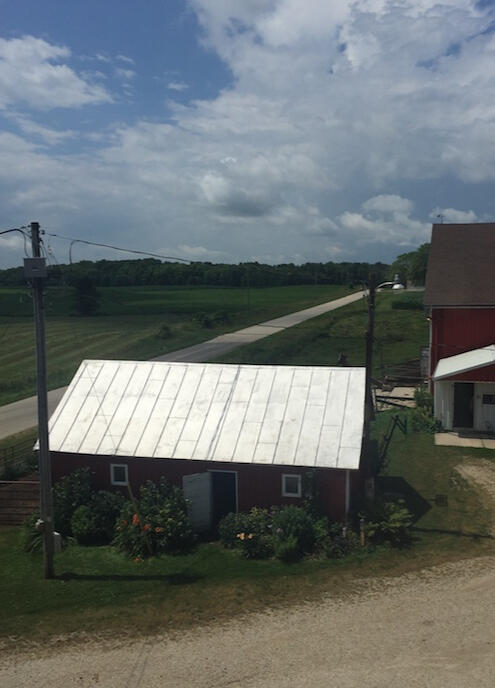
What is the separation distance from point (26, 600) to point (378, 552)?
362 inches

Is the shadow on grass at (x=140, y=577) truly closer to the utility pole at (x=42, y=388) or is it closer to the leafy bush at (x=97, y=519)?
the utility pole at (x=42, y=388)

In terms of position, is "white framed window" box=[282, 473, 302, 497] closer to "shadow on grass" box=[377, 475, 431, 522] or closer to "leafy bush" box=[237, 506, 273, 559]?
"leafy bush" box=[237, 506, 273, 559]

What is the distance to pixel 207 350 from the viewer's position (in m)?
53.0

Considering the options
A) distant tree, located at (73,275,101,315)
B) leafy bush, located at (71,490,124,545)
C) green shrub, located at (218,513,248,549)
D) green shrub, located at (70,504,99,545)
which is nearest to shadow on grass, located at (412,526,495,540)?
green shrub, located at (218,513,248,549)

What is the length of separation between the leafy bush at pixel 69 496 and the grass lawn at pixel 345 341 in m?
A: 25.9

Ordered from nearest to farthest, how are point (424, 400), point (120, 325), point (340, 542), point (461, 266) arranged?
point (340, 542), point (424, 400), point (461, 266), point (120, 325)

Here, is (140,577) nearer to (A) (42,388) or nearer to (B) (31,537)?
(B) (31,537)

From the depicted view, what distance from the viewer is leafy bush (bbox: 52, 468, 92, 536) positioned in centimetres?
1798

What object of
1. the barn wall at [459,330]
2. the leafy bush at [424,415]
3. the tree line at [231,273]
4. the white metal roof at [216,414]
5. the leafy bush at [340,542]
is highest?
the tree line at [231,273]

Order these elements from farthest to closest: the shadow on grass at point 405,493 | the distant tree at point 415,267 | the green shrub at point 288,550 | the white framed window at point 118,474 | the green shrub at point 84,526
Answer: the distant tree at point 415,267, the shadow on grass at point 405,493, the white framed window at point 118,474, the green shrub at point 84,526, the green shrub at point 288,550

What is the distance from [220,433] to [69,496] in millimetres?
5034

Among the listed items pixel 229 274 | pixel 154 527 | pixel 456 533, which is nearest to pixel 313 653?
pixel 154 527

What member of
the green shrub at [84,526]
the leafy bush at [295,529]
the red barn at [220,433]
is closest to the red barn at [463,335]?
the red barn at [220,433]

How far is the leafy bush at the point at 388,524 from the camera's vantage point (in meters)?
16.8
